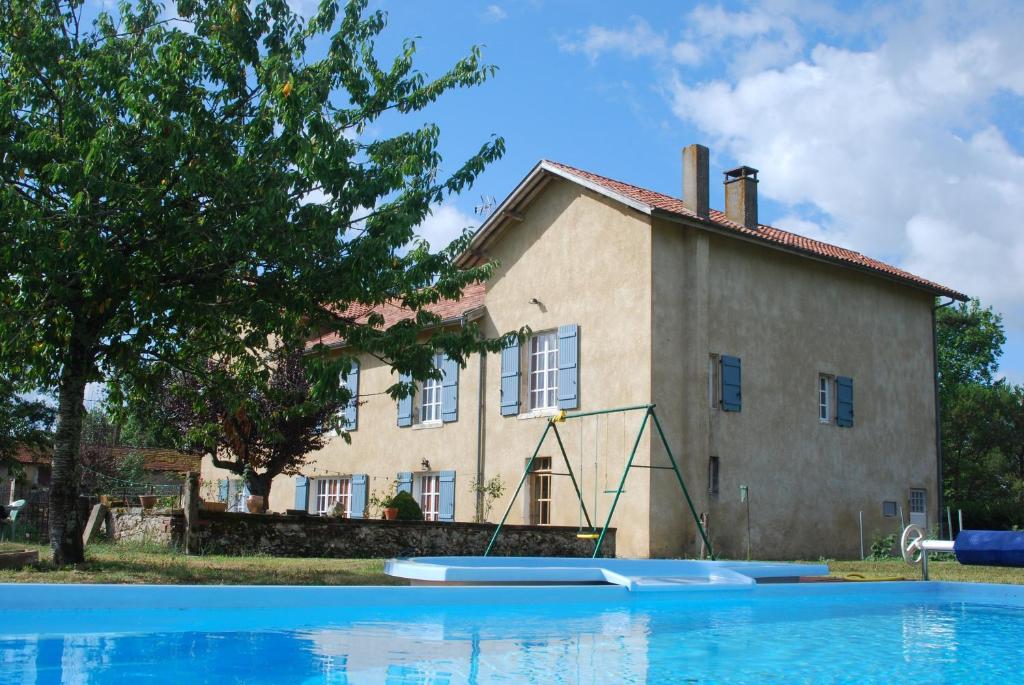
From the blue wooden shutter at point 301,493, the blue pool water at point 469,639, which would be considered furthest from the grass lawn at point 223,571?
the blue wooden shutter at point 301,493

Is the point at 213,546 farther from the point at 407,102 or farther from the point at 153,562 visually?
the point at 407,102

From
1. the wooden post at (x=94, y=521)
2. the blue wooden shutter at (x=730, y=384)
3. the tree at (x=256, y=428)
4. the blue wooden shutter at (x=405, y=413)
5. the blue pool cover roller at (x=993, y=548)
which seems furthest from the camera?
the blue wooden shutter at (x=405, y=413)

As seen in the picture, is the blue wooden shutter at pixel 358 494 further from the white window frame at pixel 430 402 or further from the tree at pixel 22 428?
the tree at pixel 22 428

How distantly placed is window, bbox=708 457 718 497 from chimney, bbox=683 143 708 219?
4511mm

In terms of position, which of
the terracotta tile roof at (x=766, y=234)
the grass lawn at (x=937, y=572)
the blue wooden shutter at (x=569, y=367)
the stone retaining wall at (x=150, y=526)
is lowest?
the grass lawn at (x=937, y=572)

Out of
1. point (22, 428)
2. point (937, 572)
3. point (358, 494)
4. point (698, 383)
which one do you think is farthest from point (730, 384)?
point (22, 428)

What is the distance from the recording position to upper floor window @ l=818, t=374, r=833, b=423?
67.7ft

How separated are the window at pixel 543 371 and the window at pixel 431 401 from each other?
2.56 meters

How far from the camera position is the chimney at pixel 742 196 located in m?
20.6

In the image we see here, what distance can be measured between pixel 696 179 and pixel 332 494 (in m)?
11.7

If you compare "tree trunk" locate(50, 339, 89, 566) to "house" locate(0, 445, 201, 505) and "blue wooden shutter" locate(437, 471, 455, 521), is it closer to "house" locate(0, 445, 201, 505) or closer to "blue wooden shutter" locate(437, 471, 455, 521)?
"blue wooden shutter" locate(437, 471, 455, 521)

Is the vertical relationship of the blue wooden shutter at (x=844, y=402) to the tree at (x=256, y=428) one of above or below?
above

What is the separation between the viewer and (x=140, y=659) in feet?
22.1

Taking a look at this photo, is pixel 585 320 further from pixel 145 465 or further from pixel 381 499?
pixel 145 465
